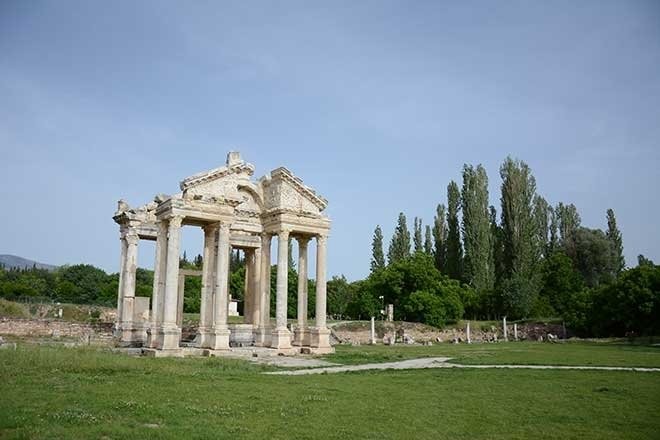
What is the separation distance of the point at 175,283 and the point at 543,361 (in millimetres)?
18597

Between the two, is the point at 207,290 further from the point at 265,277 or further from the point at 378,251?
the point at 378,251

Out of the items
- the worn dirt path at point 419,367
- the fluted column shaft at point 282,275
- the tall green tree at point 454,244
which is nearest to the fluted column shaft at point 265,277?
the fluted column shaft at point 282,275

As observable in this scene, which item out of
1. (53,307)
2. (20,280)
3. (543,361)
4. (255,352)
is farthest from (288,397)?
(20,280)

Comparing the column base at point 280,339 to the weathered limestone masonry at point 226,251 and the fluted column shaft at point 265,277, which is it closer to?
the weathered limestone masonry at point 226,251

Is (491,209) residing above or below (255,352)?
above

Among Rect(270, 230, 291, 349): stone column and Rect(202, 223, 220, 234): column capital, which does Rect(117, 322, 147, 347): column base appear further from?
Rect(270, 230, 291, 349): stone column

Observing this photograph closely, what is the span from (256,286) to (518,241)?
127ft

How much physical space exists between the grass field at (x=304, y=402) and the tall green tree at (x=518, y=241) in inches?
1652

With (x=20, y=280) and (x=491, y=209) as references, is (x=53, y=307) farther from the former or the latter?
(x=491, y=209)

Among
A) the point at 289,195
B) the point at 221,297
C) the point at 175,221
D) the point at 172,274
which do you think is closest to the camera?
the point at 172,274

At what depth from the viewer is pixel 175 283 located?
90.4 feet

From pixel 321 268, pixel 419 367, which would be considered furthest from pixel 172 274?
pixel 419 367

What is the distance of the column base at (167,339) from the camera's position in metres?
26.3

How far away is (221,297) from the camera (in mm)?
28766
